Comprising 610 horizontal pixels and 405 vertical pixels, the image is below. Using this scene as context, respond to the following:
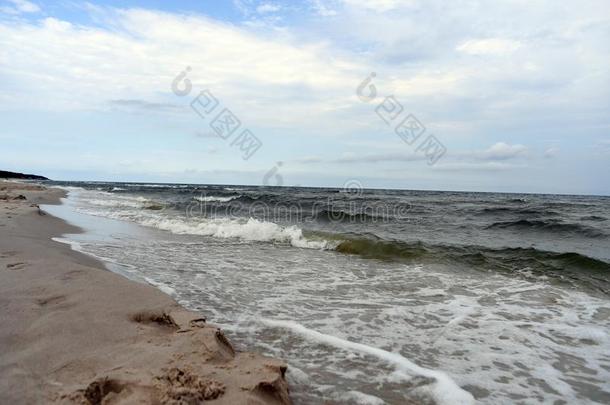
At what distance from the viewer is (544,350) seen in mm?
4180

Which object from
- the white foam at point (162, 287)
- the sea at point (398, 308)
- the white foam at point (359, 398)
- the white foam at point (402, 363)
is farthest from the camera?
the white foam at point (162, 287)

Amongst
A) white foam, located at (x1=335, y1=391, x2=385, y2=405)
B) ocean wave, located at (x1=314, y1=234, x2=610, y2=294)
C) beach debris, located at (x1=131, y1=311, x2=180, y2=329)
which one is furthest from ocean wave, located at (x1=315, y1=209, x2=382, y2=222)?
white foam, located at (x1=335, y1=391, x2=385, y2=405)

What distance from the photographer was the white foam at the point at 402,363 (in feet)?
10.1

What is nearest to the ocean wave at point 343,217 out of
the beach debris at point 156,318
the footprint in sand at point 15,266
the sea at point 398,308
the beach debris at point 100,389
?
the sea at point 398,308

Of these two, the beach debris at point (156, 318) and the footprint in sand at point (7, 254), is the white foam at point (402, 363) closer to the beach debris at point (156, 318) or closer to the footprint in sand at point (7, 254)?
the beach debris at point (156, 318)

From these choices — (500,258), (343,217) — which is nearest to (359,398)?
(500,258)

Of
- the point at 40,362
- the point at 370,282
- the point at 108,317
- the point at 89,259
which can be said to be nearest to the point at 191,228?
the point at 89,259

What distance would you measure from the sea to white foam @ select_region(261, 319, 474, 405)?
0.01 meters

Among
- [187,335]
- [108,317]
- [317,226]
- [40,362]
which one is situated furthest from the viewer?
[317,226]

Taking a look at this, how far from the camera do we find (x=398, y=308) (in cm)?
548

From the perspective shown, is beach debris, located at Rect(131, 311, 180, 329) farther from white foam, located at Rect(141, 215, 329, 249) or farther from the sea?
white foam, located at Rect(141, 215, 329, 249)

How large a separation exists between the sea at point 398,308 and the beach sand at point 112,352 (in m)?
0.48

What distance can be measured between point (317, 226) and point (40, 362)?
13714 millimetres

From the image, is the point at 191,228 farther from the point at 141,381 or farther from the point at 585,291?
the point at 141,381
